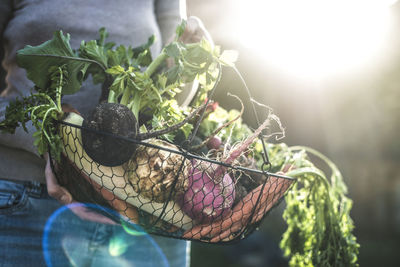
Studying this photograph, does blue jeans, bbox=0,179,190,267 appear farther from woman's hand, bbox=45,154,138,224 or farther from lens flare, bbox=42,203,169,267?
woman's hand, bbox=45,154,138,224

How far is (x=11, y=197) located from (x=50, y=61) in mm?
337

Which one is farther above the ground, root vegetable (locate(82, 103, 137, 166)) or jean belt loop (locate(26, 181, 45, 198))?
root vegetable (locate(82, 103, 137, 166))

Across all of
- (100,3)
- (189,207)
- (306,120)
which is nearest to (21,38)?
(100,3)

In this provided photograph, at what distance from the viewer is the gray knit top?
841 millimetres

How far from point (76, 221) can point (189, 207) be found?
40 centimetres

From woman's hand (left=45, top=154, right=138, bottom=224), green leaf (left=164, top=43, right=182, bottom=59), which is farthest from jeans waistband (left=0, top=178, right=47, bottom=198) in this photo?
green leaf (left=164, top=43, right=182, bottom=59)

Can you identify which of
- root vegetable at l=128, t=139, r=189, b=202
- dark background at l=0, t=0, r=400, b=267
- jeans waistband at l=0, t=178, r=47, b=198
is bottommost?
jeans waistband at l=0, t=178, r=47, b=198

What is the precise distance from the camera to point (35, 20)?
0.86 metres

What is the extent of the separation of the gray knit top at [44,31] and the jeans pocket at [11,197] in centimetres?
5

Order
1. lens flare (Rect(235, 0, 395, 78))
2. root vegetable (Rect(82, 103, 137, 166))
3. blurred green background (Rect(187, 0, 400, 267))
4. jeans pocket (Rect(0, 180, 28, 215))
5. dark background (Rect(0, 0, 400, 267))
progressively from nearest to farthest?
root vegetable (Rect(82, 103, 137, 166)) → jeans pocket (Rect(0, 180, 28, 215)) → lens flare (Rect(235, 0, 395, 78)) → blurred green background (Rect(187, 0, 400, 267)) → dark background (Rect(0, 0, 400, 267))

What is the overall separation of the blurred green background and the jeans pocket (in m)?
1.93

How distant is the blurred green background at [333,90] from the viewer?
95.0 inches

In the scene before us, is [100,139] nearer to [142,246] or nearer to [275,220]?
[142,246]

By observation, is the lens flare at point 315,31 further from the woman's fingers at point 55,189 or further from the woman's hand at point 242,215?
the woman's fingers at point 55,189
